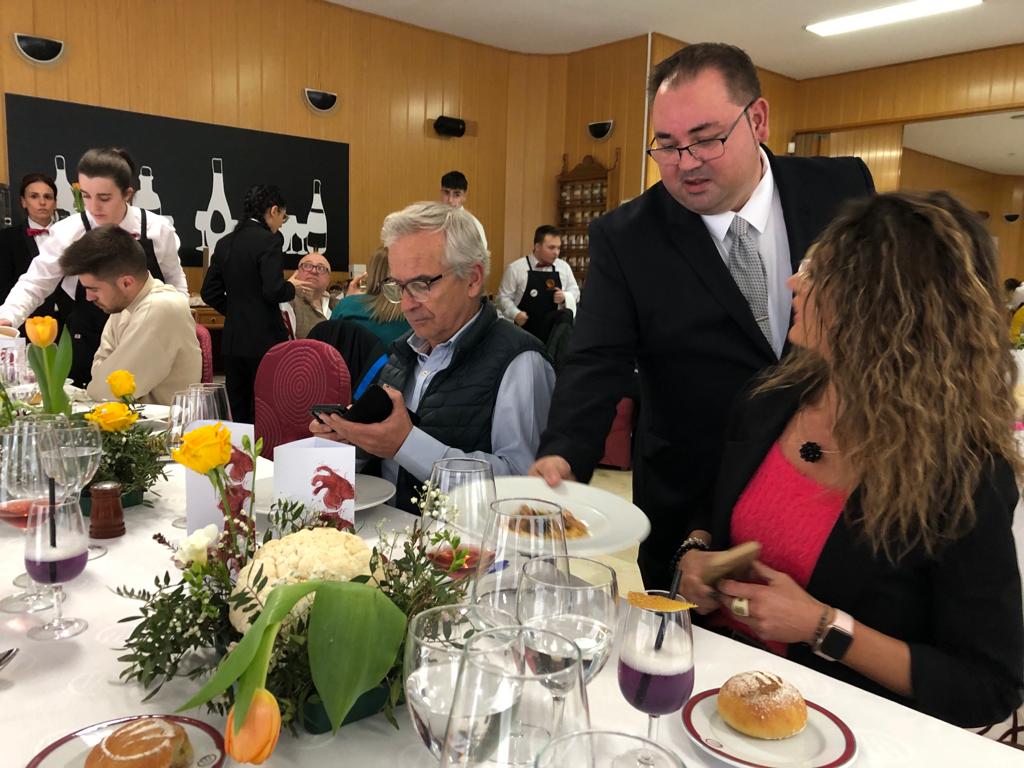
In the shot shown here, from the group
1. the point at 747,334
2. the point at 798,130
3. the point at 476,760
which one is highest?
the point at 798,130

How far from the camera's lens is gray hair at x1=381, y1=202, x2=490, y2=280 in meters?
2.15

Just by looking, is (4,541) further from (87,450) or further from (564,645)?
(564,645)

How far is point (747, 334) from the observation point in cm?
195

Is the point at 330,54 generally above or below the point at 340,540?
above

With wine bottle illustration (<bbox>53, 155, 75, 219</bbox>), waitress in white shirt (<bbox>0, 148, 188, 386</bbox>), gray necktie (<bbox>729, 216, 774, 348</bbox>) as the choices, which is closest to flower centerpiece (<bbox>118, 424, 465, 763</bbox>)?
gray necktie (<bbox>729, 216, 774, 348</bbox>)

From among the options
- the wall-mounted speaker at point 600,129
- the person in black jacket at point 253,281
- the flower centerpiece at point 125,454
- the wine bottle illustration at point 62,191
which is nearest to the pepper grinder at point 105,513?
the flower centerpiece at point 125,454

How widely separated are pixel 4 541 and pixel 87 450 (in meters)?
0.32

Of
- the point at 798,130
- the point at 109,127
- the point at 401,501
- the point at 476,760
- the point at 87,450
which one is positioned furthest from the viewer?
the point at 798,130

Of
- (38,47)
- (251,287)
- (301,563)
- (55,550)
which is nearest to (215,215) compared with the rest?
(38,47)

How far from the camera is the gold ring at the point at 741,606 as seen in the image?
1.30m

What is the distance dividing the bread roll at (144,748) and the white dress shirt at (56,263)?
3206 mm

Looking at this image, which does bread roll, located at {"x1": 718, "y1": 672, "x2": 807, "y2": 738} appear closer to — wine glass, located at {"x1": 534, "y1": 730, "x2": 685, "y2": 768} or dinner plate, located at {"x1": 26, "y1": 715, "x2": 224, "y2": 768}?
wine glass, located at {"x1": 534, "y1": 730, "x2": 685, "y2": 768}

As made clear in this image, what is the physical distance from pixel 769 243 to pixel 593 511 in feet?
3.36

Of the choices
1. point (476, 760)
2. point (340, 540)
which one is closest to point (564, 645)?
point (476, 760)
